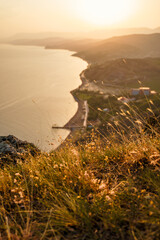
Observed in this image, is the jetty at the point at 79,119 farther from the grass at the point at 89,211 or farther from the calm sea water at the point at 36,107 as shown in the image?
the grass at the point at 89,211

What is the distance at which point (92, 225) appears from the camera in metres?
2.52

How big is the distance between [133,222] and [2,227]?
171 cm

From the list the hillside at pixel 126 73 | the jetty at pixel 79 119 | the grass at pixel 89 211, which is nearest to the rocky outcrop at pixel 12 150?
the grass at pixel 89 211

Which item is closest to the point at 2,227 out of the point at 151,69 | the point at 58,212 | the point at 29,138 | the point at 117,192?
the point at 58,212

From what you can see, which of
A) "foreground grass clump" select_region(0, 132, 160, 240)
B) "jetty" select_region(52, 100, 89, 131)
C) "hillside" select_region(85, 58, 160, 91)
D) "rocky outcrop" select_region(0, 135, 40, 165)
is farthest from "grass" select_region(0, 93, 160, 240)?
"hillside" select_region(85, 58, 160, 91)

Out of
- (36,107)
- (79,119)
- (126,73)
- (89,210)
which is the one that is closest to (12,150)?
(89,210)

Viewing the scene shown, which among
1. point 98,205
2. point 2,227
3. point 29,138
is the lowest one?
point 29,138

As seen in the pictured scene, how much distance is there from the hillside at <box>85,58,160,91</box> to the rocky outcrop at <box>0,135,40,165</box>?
299 feet

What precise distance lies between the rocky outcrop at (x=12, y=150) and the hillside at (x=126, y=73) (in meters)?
91.1

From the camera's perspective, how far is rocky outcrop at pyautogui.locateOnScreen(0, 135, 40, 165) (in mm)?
5926

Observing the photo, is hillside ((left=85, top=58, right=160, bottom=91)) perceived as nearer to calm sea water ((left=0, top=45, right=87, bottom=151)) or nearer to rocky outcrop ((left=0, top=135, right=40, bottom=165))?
calm sea water ((left=0, top=45, right=87, bottom=151))

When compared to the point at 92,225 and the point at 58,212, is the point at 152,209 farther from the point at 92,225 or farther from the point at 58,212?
the point at 58,212

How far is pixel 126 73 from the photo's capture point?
353ft

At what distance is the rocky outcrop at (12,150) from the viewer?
5.93m
